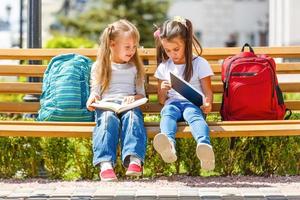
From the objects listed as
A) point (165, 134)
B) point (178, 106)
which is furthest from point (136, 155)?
point (178, 106)

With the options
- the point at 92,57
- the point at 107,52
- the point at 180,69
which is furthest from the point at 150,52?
the point at 107,52

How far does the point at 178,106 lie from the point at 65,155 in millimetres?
1197

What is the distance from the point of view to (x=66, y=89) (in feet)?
25.5

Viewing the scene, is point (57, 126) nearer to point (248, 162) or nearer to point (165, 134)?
point (165, 134)

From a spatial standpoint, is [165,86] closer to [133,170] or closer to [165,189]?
Answer: [165,189]

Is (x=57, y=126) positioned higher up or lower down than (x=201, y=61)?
lower down

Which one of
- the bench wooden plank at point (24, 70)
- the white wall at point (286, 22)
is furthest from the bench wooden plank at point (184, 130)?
the white wall at point (286, 22)

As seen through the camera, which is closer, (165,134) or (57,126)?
(165,134)

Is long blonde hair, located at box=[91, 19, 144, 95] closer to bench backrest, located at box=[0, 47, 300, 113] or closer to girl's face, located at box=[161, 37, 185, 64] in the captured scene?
girl's face, located at box=[161, 37, 185, 64]

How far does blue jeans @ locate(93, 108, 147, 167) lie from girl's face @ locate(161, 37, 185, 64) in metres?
0.63

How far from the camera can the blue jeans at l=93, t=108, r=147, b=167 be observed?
6.78 metres

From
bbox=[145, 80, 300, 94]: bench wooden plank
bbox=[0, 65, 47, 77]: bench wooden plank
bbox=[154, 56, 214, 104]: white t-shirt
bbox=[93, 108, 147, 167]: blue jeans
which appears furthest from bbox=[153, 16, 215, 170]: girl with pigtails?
bbox=[0, 65, 47, 77]: bench wooden plank

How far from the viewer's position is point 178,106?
7.27m

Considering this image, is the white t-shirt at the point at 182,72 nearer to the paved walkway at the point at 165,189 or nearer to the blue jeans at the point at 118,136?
the blue jeans at the point at 118,136
